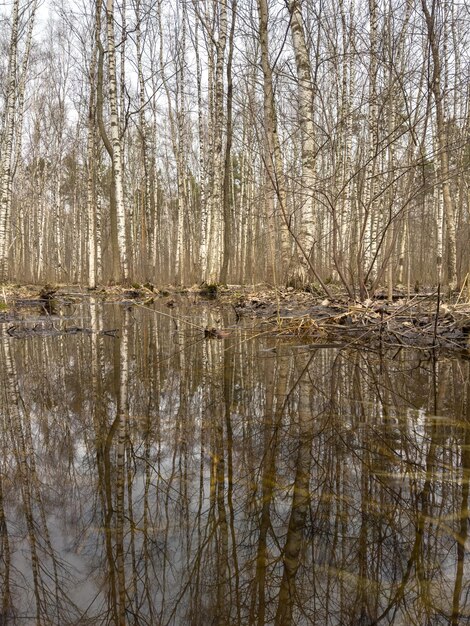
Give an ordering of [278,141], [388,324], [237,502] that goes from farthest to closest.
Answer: [278,141] < [388,324] < [237,502]

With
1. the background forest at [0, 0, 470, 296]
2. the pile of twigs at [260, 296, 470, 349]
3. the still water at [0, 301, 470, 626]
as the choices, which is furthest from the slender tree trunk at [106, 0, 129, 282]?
the still water at [0, 301, 470, 626]

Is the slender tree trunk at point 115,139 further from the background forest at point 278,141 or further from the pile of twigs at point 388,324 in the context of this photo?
the pile of twigs at point 388,324

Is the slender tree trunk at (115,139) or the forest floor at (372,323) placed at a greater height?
the slender tree trunk at (115,139)

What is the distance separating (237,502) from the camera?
1281 millimetres

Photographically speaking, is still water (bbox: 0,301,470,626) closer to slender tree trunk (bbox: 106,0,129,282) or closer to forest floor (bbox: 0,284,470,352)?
forest floor (bbox: 0,284,470,352)

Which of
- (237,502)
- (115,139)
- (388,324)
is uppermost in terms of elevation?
(115,139)

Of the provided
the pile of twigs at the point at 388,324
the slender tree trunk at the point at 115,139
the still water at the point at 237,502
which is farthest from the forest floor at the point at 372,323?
the slender tree trunk at the point at 115,139

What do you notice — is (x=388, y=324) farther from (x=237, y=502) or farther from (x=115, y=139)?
(x=115, y=139)

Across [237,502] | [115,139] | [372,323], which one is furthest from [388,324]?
[115,139]

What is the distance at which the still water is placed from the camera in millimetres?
901

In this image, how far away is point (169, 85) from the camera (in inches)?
699

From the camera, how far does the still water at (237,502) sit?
2.96 ft

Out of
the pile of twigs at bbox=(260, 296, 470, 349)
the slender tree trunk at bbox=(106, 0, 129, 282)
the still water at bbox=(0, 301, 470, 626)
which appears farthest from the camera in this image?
the slender tree trunk at bbox=(106, 0, 129, 282)

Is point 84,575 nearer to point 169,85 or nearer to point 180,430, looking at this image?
point 180,430
